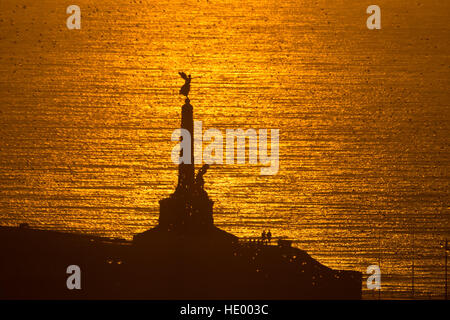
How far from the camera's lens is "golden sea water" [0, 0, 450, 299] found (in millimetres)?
87438

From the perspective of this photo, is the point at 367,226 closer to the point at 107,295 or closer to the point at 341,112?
the point at 341,112

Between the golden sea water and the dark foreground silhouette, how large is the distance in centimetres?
1776

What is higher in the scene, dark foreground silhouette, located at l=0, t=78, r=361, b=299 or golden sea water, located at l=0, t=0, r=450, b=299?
golden sea water, located at l=0, t=0, r=450, b=299

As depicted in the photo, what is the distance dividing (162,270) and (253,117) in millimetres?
62186

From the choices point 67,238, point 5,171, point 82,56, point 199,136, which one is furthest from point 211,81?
point 67,238

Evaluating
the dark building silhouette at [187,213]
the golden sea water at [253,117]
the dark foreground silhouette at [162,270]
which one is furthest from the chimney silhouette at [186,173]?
the golden sea water at [253,117]

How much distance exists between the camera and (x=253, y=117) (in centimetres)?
11069

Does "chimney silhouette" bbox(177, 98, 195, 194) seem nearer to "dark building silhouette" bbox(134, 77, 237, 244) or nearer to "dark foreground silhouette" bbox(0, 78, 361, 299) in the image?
"dark building silhouette" bbox(134, 77, 237, 244)

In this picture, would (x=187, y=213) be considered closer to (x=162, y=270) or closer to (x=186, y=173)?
(x=186, y=173)

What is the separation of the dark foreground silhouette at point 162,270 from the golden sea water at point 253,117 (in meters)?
17.8

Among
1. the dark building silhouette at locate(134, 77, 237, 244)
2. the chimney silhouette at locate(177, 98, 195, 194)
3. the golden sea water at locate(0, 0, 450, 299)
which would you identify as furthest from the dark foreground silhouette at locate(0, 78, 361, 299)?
the golden sea water at locate(0, 0, 450, 299)

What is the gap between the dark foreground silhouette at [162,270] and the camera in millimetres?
48500

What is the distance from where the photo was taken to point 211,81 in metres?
124

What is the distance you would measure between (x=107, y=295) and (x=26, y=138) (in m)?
62.3
